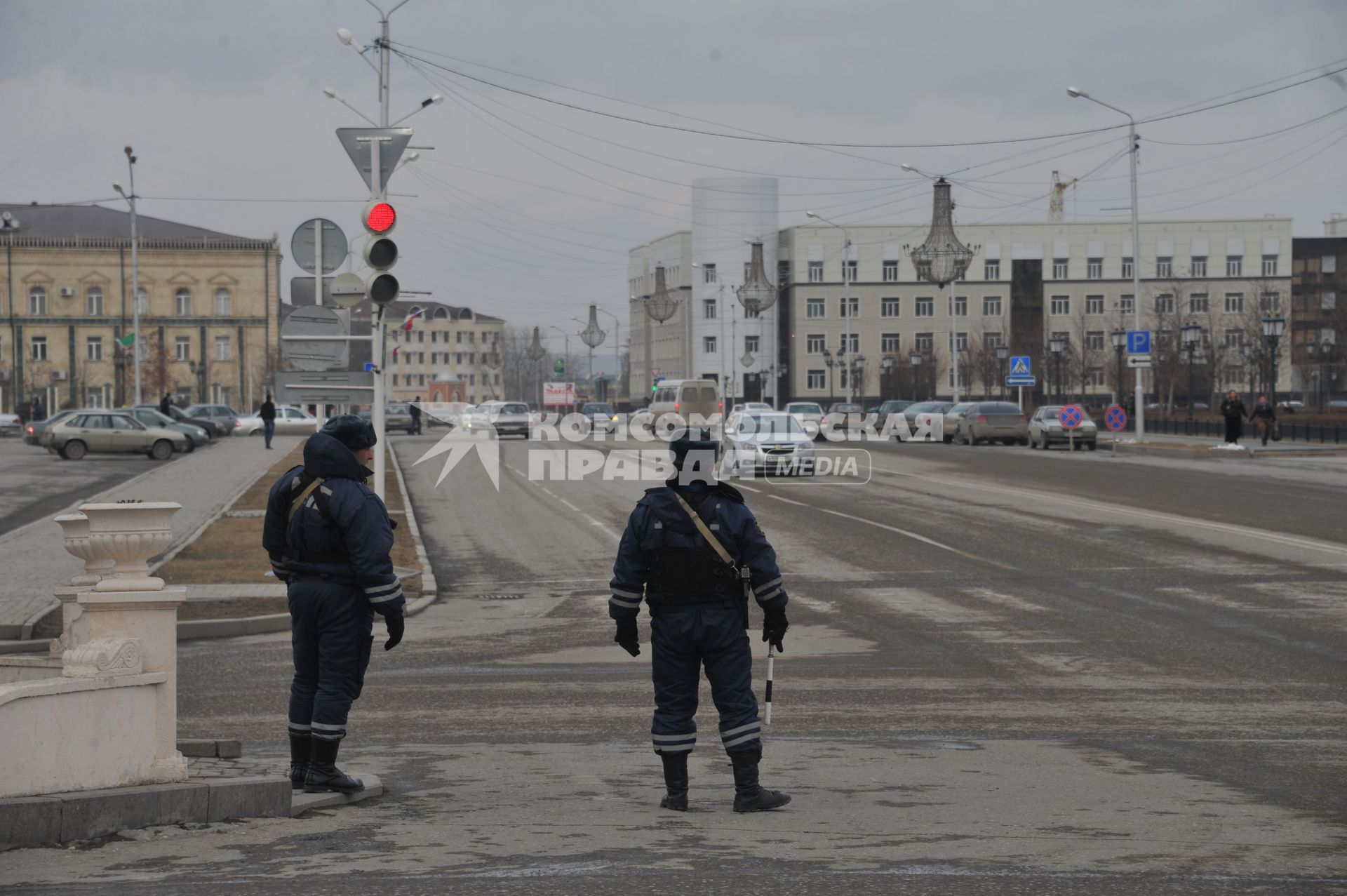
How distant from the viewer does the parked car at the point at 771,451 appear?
37.6 m

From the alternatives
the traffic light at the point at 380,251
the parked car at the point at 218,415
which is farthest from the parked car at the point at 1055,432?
the traffic light at the point at 380,251

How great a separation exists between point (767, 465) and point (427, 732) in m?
28.8

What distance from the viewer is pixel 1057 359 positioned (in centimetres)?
8206

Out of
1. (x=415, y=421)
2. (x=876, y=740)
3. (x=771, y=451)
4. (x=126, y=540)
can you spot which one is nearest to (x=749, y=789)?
(x=876, y=740)

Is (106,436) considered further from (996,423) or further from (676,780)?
(676,780)

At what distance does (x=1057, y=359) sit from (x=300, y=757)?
78328 millimetres

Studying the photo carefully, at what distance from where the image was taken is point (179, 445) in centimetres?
5116

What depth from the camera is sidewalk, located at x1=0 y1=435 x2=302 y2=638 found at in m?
15.4

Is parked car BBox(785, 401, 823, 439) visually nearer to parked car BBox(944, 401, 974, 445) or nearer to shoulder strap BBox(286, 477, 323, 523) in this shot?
parked car BBox(944, 401, 974, 445)

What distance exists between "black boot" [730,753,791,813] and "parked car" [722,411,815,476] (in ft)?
101

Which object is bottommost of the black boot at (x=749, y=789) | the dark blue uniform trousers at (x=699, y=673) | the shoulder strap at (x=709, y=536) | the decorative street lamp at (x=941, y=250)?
the black boot at (x=749, y=789)

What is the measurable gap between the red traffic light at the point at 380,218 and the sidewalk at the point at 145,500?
4984 mm

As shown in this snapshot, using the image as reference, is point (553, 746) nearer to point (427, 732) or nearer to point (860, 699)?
point (427, 732)

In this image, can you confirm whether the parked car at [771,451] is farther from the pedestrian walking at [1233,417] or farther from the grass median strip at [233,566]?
the pedestrian walking at [1233,417]
